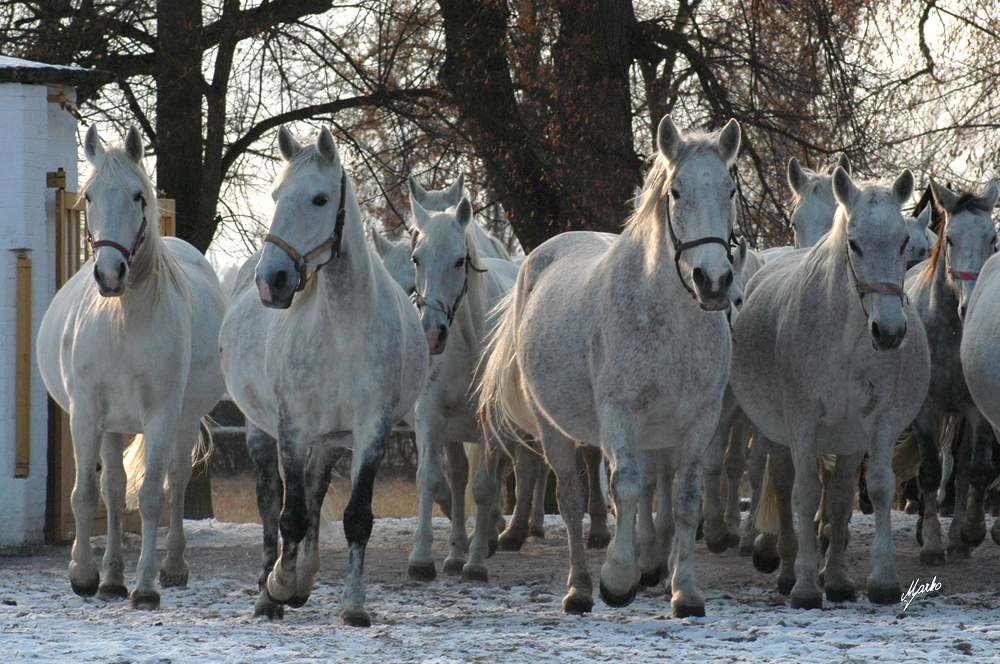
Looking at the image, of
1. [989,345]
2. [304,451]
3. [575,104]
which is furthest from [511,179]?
[304,451]

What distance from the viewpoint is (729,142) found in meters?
5.47

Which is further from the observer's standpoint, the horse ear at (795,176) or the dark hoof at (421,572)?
the horse ear at (795,176)

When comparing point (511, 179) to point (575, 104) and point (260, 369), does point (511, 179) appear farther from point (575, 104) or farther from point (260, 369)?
point (260, 369)

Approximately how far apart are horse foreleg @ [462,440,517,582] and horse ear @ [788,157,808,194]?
2.82m

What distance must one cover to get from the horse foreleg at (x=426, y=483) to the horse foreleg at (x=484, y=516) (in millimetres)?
268

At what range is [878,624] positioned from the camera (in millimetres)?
5457

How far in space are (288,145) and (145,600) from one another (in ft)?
8.26

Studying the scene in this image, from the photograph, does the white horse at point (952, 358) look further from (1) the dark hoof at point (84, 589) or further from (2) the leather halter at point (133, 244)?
(1) the dark hoof at point (84, 589)

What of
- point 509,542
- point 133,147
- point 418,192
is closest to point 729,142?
point 133,147

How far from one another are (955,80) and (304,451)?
15.8 meters

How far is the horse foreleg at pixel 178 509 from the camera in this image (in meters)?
7.15

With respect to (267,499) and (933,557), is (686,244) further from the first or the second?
(933,557)

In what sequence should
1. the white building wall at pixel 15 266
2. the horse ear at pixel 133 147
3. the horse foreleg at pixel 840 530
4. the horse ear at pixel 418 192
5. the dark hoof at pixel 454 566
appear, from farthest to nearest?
1. the white building wall at pixel 15 266
2. the horse ear at pixel 418 192
3. the dark hoof at pixel 454 566
4. the horse ear at pixel 133 147
5. the horse foreleg at pixel 840 530

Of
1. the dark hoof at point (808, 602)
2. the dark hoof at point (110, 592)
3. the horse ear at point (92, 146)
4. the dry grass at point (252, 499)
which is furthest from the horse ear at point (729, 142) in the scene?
the dry grass at point (252, 499)
